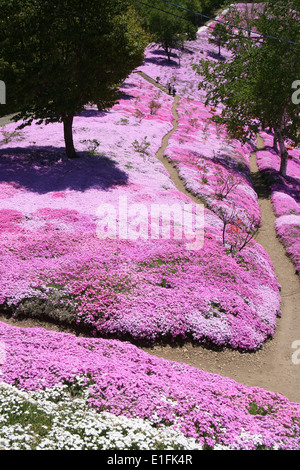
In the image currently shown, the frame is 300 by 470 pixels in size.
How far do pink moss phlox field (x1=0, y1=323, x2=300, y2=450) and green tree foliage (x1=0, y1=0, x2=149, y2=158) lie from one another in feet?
63.4

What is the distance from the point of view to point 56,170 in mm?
29062

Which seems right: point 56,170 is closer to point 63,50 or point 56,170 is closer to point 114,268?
point 63,50

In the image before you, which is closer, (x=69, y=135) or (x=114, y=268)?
(x=114, y=268)

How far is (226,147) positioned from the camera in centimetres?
4966

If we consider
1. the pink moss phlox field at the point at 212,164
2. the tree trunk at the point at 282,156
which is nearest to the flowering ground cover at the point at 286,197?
the tree trunk at the point at 282,156

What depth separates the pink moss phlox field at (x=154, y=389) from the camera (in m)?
10.4

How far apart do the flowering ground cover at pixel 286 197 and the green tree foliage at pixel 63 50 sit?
17.9 m

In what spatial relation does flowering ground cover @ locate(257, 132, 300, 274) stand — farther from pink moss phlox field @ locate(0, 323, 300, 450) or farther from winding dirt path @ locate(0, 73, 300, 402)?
pink moss phlox field @ locate(0, 323, 300, 450)

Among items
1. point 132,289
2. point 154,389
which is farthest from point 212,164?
point 154,389

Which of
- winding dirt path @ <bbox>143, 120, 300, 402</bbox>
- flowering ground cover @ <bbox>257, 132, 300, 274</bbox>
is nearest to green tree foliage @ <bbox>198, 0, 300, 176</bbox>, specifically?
flowering ground cover @ <bbox>257, 132, 300, 274</bbox>

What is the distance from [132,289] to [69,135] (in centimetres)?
1864

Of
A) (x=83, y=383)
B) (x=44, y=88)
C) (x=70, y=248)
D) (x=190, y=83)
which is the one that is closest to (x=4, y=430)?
(x=83, y=383)

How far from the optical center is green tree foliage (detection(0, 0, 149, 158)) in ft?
84.2

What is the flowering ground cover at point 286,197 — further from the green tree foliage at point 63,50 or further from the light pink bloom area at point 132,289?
the green tree foliage at point 63,50
